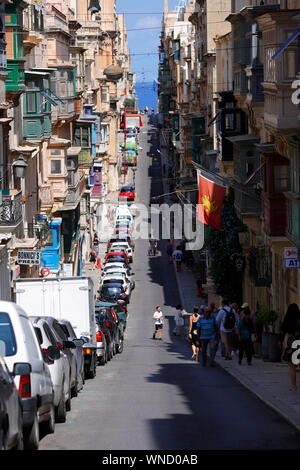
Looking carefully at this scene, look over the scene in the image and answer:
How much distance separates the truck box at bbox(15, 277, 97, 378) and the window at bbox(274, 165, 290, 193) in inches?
281

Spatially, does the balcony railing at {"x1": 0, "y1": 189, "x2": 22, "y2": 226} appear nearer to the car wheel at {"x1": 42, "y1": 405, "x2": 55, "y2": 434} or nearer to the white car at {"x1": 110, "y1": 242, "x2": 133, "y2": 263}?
the car wheel at {"x1": 42, "y1": 405, "x2": 55, "y2": 434}

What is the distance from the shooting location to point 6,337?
1425cm

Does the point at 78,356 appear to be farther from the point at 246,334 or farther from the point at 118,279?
the point at 118,279

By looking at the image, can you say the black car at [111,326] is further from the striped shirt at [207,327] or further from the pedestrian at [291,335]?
the pedestrian at [291,335]

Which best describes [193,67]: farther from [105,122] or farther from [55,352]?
[55,352]

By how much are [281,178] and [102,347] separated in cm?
701

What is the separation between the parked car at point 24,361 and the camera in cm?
1390

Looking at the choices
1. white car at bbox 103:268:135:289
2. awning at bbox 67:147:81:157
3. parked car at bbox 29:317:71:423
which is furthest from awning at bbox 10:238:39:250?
parked car at bbox 29:317:71:423

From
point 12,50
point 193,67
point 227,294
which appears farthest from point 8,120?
point 193,67

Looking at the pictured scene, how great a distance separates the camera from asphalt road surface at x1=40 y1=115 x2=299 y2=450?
1532 centimetres

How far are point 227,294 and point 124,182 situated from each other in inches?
3052

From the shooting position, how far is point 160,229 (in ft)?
303

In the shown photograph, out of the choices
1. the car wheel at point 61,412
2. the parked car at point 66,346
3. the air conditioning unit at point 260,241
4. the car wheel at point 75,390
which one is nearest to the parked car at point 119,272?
the air conditioning unit at point 260,241

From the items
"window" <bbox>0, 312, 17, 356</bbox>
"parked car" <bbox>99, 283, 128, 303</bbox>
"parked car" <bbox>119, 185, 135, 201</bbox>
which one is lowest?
"parked car" <bbox>99, 283, 128, 303</bbox>
